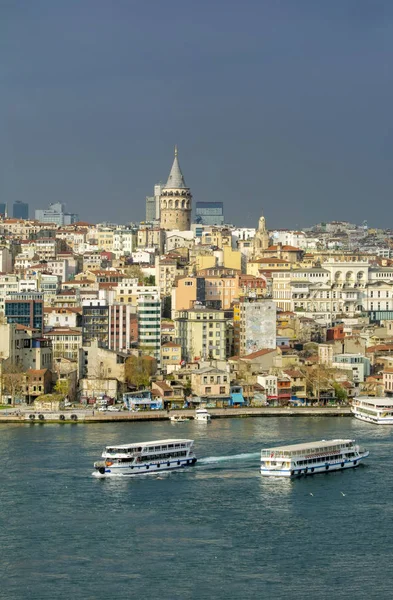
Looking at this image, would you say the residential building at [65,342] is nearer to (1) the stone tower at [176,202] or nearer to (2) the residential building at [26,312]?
(2) the residential building at [26,312]

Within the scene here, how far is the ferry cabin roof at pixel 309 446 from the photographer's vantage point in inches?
792

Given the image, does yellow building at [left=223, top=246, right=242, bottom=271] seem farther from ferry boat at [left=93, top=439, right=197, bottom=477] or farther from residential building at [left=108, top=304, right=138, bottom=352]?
ferry boat at [left=93, top=439, right=197, bottom=477]

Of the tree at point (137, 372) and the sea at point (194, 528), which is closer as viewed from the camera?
the sea at point (194, 528)

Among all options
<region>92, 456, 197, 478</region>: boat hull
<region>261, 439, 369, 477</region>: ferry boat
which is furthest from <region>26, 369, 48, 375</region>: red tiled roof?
<region>261, 439, 369, 477</region>: ferry boat

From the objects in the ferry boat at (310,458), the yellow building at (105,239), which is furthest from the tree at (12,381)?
the yellow building at (105,239)

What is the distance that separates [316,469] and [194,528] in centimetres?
409

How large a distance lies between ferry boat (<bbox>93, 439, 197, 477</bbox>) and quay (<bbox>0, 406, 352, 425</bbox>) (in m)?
4.45

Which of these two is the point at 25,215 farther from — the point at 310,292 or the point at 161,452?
the point at 161,452

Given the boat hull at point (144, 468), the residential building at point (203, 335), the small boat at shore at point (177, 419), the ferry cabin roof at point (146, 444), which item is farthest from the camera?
the residential building at point (203, 335)

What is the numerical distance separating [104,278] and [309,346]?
8.21m

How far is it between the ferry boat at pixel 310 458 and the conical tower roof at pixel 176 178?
102ft

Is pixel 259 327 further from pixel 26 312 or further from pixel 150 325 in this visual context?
pixel 26 312

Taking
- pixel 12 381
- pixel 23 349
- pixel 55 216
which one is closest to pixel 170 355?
pixel 23 349

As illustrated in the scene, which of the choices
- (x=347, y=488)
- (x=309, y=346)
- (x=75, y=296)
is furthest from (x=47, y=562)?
(x=75, y=296)
